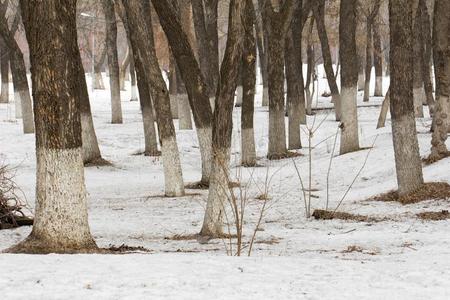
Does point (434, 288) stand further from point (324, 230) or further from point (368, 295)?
point (324, 230)

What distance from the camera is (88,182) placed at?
51.9 feet

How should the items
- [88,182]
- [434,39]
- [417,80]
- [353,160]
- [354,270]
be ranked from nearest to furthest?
[354,270]
[434,39]
[88,182]
[353,160]
[417,80]

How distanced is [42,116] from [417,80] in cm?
1604

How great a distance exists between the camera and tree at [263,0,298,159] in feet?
56.2

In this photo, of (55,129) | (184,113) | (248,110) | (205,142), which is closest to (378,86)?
(184,113)

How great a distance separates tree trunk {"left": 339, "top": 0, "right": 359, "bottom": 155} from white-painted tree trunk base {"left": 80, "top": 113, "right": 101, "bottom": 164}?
21.5ft

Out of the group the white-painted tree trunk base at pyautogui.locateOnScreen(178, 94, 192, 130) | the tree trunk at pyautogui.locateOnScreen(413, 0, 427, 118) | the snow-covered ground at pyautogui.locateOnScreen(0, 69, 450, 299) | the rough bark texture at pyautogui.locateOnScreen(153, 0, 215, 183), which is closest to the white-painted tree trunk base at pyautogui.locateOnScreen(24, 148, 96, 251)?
the snow-covered ground at pyautogui.locateOnScreen(0, 69, 450, 299)

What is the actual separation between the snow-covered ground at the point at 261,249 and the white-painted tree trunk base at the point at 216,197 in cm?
35

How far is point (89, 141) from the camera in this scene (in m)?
17.4

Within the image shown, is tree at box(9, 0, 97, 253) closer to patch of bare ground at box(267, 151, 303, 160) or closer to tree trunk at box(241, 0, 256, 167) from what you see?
tree trunk at box(241, 0, 256, 167)

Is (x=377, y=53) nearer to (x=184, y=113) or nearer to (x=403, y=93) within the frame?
(x=184, y=113)

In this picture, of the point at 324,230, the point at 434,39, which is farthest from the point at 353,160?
the point at 324,230

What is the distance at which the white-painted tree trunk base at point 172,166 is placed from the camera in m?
12.7

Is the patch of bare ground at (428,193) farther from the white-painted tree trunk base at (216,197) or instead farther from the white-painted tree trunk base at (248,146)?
the white-painted tree trunk base at (248,146)
